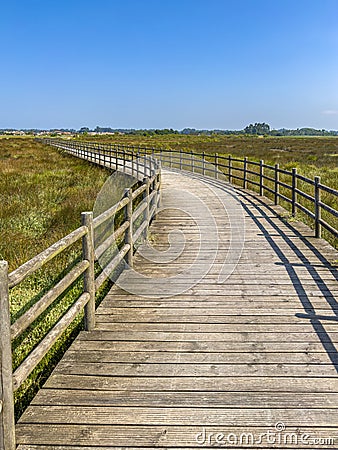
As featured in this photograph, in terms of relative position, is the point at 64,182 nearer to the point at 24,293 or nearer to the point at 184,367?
the point at 24,293

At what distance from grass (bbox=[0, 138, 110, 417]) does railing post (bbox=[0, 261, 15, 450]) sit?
0.97 metres

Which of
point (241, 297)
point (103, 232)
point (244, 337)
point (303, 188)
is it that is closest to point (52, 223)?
point (103, 232)

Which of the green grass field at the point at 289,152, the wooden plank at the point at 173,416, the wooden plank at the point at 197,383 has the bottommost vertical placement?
the wooden plank at the point at 173,416

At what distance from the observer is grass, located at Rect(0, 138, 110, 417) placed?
4.82m

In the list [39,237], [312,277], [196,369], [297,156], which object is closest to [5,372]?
[196,369]

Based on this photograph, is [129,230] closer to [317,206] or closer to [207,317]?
[207,317]

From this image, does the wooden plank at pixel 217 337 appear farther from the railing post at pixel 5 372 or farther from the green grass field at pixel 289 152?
the green grass field at pixel 289 152

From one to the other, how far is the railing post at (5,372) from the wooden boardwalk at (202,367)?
0.18 metres

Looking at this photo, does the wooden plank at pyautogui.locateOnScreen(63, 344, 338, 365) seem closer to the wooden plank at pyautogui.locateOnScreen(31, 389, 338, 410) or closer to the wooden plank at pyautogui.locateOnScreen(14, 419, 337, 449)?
the wooden plank at pyautogui.locateOnScreen(31, 389, 338, 410)

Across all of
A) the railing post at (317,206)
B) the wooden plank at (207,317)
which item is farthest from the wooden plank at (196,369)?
the railing post at (317,206)

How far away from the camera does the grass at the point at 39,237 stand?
4.82 meters

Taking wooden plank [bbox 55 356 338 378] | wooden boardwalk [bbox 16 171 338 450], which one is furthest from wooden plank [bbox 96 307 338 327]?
wooden plank [bbox 55 356 338 378]

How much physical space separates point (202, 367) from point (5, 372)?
170cm

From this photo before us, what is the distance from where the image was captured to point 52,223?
37.6 ft
